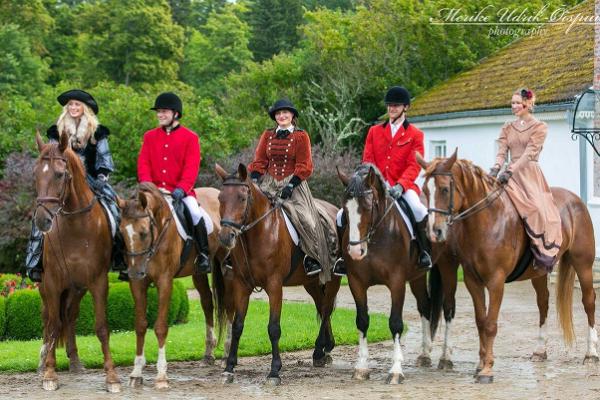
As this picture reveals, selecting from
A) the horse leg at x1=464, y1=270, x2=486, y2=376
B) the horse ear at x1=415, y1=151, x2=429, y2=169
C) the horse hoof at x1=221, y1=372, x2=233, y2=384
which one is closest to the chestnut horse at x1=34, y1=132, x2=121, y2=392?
the horse hoof at x1=221, y1=372, x2=233, y2=384

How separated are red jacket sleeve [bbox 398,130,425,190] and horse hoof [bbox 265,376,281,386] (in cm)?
244

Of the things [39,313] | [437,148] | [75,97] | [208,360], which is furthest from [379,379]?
[437,148]

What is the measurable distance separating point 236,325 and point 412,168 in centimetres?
254

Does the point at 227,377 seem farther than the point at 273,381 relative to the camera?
Yes

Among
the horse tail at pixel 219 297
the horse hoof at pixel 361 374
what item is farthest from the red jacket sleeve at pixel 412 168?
the horse tail at pixel 219 297

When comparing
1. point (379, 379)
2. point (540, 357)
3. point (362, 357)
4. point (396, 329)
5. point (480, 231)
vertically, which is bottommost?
point (379, 379)

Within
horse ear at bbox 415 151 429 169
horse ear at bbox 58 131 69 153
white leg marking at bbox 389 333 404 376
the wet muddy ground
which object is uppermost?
horse ear at bbox 58 131 69 153

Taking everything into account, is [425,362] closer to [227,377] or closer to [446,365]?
[446,365]

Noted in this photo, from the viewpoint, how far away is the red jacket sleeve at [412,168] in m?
10.4

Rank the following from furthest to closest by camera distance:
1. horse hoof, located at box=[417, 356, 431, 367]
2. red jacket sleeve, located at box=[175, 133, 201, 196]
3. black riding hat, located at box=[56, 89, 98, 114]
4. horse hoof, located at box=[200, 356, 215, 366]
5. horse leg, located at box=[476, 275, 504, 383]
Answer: horse hoof, located at box=[200, 356, 215, 366]
horse hoof, located at box=[417, 356, 431, 367]
red jacket sleeve, located at box=[175, 133, 201, 196]
black riding hat, located at box=[56, 89, 98, 114]
horse leg, located at box=[476, 275, 504, 383]

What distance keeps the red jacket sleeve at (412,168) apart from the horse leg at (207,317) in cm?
282

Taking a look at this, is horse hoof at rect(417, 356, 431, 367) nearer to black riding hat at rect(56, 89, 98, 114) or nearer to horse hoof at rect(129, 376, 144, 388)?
horse hoof at rect(129, 376, 144, 388)

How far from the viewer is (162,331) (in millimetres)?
9844

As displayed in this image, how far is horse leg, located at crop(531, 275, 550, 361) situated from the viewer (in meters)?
11.2
